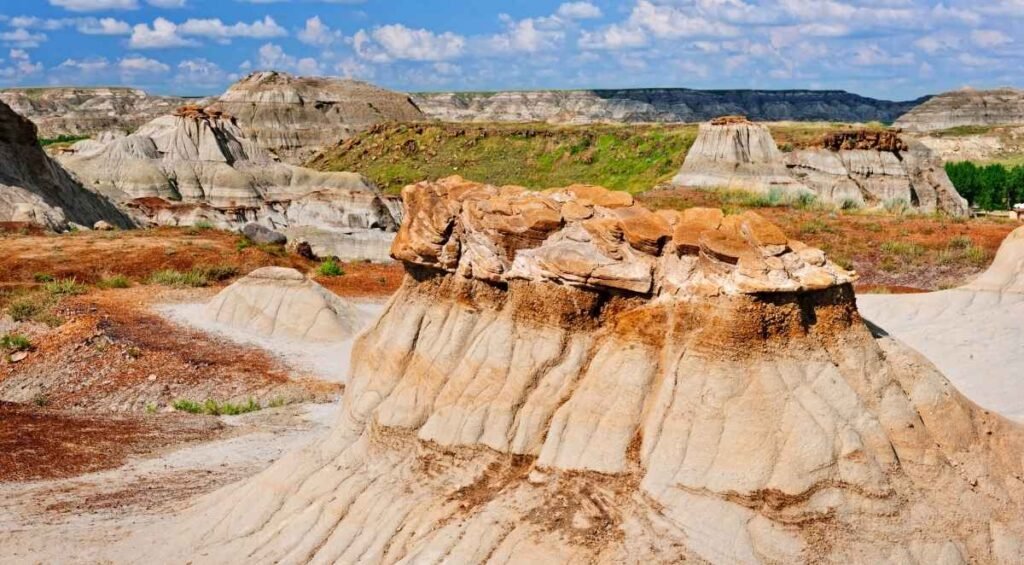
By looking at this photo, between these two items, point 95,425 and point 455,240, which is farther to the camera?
point 95,425

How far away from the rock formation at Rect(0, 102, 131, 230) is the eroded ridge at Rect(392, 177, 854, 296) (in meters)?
35.1

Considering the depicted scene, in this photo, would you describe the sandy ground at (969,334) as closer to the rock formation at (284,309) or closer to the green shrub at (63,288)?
the rock formation at (284,309)

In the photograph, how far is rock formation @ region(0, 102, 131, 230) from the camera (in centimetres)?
4162

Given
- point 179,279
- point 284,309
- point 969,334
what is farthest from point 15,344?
point 969,334

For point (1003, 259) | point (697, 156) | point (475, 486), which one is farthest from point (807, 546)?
point (697, 156)

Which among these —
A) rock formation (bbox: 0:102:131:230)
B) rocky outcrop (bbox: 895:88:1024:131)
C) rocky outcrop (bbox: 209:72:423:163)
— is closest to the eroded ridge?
rock formation (bbox: 0:102:131:230)

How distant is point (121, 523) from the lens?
36.4ft

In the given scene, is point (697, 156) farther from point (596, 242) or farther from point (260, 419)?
point (596, 242)

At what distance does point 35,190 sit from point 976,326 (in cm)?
4017

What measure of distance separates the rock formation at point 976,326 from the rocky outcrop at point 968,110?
16446cm

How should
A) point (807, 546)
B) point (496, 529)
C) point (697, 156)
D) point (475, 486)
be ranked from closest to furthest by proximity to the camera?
point (807, 546), point (496, 529), point (475, 486), point (697, 156)

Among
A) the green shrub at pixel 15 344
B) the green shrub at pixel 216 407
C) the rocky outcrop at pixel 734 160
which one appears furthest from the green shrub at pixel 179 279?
the rocky outcrop at pixel 734 160

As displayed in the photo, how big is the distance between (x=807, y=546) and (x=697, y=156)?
67.4 meters

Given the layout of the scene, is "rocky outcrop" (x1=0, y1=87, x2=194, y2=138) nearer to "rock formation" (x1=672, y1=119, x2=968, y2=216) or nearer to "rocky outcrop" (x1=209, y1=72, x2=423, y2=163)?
"rocky outcrop" (x1=209, y1=72, x2=423, y2=163)
